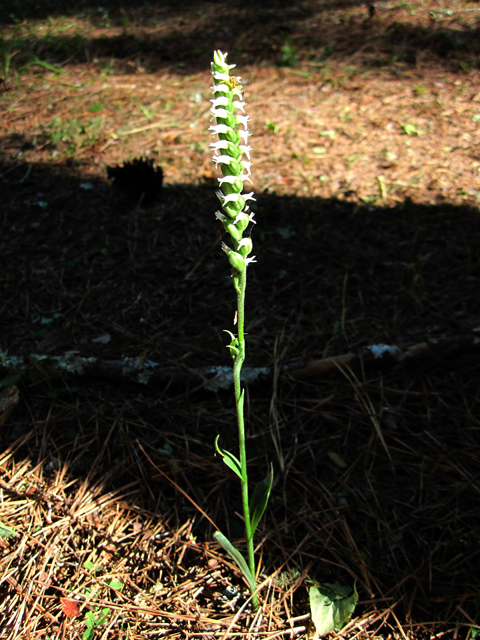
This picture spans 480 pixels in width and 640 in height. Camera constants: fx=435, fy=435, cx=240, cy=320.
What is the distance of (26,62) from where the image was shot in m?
4.83

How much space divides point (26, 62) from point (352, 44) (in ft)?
12.2

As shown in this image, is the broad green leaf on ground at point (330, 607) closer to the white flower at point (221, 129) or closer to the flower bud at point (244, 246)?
the flower bud at point (244, 246)

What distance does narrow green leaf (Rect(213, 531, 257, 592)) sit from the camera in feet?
4.27

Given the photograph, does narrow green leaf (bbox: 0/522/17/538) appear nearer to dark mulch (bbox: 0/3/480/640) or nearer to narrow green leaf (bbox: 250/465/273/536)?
dark mulch (bbox: 0/3/480/640)

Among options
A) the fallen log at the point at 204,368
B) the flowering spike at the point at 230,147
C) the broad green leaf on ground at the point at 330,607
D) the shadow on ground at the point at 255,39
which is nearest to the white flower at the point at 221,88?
the flowering spike at the point at 230,147

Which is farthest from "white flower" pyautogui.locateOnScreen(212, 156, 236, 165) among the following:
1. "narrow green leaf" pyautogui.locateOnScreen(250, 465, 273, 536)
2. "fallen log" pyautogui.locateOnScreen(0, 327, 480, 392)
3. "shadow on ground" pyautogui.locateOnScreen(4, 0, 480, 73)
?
"shadow on ground" pyautogui.locateOnScreen(4, 0, 480, 73)

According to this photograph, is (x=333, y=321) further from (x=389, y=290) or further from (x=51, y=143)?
(x=51, y=143)

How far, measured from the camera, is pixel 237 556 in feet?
4.47

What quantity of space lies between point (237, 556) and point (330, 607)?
0.38 meters

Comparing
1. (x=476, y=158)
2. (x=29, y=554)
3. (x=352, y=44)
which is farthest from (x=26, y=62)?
(x=29, y=554)

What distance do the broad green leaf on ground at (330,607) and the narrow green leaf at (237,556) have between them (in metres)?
0.20

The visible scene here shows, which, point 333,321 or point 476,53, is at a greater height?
point 476,53

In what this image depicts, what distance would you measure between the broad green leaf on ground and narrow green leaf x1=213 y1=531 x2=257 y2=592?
0.20m

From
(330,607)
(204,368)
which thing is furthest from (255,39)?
(330,607)
